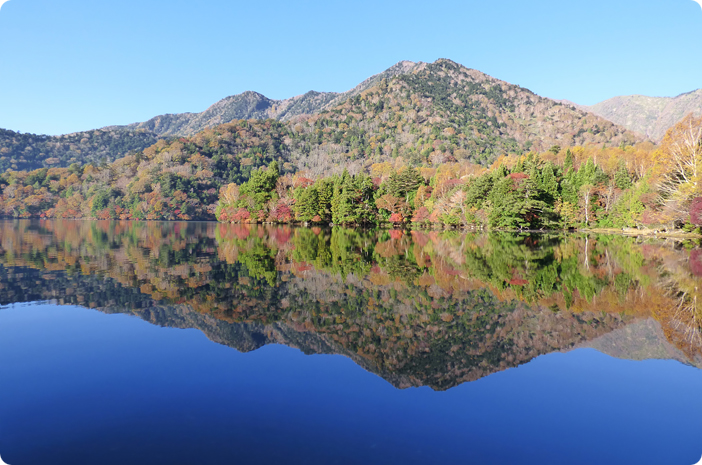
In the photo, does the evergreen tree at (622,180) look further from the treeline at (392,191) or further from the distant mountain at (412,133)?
the distant mountain at (412,133)

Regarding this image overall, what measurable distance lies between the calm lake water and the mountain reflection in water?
0.07 metres

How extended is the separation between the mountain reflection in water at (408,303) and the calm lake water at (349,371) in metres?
0.07

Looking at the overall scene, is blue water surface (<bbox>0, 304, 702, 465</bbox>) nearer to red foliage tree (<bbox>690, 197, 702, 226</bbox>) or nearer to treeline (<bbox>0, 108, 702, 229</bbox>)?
red foliage tree (<bbox>690, 197, 702, 226</bbox>)

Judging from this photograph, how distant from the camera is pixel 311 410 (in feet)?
17.3

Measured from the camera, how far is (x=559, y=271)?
15.9 meters

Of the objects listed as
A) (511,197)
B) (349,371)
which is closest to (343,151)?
(511,197)

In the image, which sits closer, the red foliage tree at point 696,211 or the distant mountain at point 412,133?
the red foliage tree at point 696,211

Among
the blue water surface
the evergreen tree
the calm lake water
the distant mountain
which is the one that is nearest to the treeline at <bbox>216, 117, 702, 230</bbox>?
the evergreen tree

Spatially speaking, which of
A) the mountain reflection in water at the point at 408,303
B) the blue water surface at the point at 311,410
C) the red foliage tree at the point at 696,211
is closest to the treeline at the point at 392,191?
the red foliage tree at the point at 696,211

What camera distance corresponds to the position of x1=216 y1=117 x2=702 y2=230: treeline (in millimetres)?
36094

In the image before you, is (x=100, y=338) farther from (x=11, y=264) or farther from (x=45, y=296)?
(x=11, y=264)

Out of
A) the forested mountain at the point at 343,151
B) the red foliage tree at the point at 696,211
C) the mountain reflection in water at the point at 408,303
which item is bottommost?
the mountain reflection in water at the point at 408,303

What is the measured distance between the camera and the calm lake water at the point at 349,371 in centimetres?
458

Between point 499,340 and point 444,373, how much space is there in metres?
2.13
